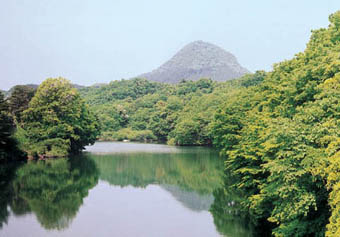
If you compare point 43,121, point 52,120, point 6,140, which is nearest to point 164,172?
point 6,140

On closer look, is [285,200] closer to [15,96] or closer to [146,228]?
[146,228]

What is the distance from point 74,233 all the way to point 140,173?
897 inches

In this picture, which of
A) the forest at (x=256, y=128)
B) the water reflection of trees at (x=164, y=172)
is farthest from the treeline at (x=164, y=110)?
the water reflection of trees at (x=164, y=172)

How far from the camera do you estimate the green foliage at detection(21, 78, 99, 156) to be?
189 feet

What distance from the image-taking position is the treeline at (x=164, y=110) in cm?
9362

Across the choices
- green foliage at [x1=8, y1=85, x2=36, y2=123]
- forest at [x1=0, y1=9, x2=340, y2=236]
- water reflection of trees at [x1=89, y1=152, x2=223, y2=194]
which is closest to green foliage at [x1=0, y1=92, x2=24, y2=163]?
forest at [x1=0, y1=9, x2=340, y2=236]

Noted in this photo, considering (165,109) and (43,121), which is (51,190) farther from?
(165,109)

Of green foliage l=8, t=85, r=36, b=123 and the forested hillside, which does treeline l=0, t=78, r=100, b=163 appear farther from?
the forested hillside

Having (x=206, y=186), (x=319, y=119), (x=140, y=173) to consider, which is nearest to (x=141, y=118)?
(x=140, y=173)

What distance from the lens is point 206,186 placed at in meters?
36.9

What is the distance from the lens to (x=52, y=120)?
195ft

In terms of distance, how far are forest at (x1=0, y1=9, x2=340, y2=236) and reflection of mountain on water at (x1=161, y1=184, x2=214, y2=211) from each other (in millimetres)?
1827

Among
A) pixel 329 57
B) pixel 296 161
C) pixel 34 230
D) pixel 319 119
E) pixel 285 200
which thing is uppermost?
pixel 329 57

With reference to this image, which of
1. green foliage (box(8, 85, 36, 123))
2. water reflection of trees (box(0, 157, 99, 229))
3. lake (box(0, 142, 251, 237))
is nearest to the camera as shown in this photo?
lake (box(0, 142, 251, 237))
